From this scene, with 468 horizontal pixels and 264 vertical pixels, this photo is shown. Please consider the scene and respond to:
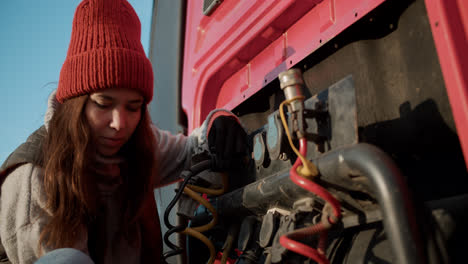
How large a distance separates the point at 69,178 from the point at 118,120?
25cm

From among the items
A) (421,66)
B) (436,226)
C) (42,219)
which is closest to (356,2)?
(421,66)

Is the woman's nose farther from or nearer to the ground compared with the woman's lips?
farther from the ground

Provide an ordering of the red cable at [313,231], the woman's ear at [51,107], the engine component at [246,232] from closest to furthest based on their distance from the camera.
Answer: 1. the red cable at [313,231]
2. the engine component at [246,232]
3. the woman's ear at [51,107]

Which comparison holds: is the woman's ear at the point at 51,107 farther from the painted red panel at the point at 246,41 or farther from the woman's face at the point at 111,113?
the painted red panel at the point at 246,41

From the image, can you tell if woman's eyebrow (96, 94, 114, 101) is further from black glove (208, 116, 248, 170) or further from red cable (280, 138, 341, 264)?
red cable (280, 138, 341, 264)

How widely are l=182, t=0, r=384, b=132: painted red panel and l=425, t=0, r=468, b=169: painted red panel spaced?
0.19 meters

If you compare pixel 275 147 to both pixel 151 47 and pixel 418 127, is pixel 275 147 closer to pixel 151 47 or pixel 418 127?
pixel 418 127

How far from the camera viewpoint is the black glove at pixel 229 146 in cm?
114

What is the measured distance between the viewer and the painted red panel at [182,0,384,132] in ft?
3.45

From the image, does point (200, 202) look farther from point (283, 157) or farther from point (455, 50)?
point (455, 50)

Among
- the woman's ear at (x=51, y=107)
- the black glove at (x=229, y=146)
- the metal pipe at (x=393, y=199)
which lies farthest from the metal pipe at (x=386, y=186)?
the woman's ear at (x=51, y=107)

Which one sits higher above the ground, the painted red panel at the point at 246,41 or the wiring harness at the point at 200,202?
the painted red panel at the point at 246,41

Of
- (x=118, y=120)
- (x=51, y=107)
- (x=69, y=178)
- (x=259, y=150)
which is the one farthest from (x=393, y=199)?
(x=51, y=107)

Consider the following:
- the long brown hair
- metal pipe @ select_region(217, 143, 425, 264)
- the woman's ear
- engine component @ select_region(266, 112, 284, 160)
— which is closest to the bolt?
engine component @ select_region(266, 112, 284, 160)
